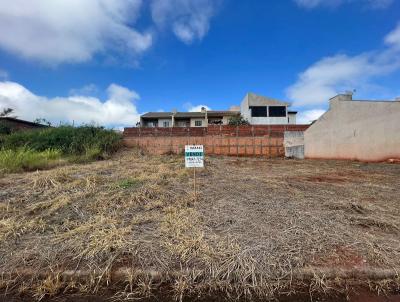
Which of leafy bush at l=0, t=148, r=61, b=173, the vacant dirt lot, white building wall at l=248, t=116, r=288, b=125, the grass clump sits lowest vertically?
the vacant dirt lot

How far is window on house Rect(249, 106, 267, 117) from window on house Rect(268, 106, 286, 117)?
53 cm

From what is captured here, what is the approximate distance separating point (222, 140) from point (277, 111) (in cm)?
1446

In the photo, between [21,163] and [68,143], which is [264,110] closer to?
[68,143]

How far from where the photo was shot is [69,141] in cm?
1300

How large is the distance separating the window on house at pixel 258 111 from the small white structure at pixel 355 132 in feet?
40.2

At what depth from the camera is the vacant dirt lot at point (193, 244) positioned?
8.09 feet

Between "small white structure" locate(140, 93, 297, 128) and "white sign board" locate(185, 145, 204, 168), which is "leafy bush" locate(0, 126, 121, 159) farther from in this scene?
"small white structure" locate(140, 93, 297, 128)

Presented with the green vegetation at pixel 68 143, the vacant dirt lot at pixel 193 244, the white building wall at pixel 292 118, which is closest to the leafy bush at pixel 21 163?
the green vegetation at pixel 68 143

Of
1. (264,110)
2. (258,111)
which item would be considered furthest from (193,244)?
(264,110)

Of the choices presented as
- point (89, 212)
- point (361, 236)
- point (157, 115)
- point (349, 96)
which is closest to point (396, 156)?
point (349, 96)

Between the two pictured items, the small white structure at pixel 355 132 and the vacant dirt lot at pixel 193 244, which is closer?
the vacant dirt lot at pixel 193 244

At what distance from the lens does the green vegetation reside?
11.2 metres

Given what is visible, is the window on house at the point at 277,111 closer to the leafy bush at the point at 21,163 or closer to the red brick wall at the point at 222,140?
the red brick wall at the point at 222,140

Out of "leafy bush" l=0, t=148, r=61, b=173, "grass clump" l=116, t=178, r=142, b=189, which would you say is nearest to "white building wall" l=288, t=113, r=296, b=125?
"leafy bush" l=0, t=148, r=61, b=173
